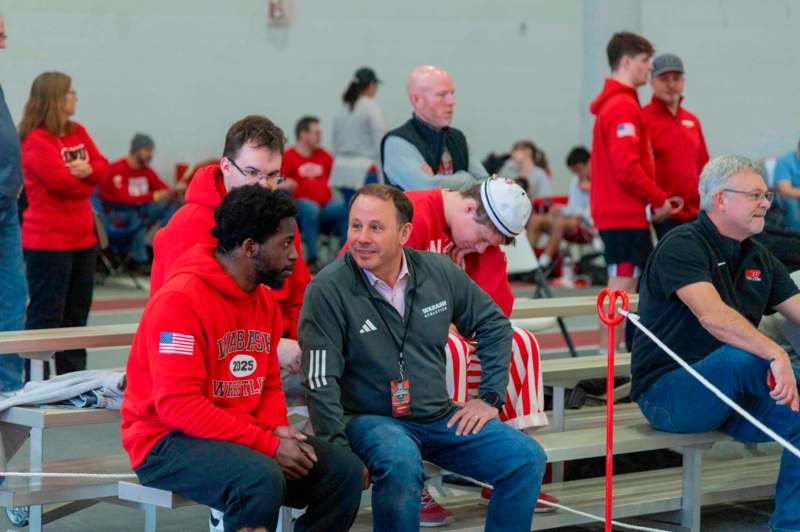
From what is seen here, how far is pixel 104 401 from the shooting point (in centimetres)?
385

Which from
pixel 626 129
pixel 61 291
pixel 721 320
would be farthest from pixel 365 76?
pixel 721 320

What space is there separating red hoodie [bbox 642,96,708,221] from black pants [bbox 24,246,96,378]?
2955mm

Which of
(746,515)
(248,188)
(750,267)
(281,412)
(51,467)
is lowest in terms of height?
(746,515)

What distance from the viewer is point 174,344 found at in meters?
3.19

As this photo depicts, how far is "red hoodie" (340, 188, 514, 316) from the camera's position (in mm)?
4344

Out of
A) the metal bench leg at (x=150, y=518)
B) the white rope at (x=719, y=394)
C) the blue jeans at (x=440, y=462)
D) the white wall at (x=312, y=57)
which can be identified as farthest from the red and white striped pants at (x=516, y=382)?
the white wall at (x=312, y=57)

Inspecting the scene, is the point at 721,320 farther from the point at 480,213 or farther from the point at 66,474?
the point at 66,474

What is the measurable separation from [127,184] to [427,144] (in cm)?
619

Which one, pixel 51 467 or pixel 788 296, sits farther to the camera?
pixel 788 296

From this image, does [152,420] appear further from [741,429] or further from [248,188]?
[741,429]

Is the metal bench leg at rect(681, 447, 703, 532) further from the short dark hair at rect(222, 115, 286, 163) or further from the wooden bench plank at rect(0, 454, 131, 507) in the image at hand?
the wooden bench plank at rect(0, 454, 131, 507)

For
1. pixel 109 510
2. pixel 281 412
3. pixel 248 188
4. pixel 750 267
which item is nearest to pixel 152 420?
pixel 281 412

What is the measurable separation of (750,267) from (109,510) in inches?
96.6

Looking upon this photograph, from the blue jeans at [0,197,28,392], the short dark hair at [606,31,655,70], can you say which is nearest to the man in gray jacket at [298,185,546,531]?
the blue jeans at [0,197,28,392]
